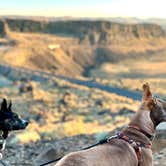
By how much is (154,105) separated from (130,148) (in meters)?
0.60

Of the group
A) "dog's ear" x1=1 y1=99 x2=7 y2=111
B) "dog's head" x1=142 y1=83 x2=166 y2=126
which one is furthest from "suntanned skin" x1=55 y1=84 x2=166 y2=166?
"dog's ear" x1=1 y1=99 x2=7 y2=111

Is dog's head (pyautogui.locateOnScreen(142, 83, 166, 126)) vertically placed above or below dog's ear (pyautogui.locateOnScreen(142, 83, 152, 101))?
below

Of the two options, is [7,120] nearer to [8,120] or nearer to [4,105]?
[8,120]

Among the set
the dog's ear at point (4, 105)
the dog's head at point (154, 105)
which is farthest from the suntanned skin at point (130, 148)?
the dog's ear at point (4, 105)

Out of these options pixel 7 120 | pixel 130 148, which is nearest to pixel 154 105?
pixel 130 148

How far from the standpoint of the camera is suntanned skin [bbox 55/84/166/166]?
5.60 metres

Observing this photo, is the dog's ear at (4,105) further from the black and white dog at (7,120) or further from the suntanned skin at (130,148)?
the suntanned skin at (130,148)

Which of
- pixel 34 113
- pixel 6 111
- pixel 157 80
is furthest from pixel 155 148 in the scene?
pixel 157 80

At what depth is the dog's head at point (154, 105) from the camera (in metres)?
6.23

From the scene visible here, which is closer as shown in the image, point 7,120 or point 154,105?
point 154,105

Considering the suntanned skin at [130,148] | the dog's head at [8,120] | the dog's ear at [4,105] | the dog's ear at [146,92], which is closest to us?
the suntanned skin at [130,148]

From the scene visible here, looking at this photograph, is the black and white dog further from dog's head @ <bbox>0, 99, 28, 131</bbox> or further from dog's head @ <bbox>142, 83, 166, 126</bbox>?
dog's head @ <bbox>142, 83, 166, 126</bbox>

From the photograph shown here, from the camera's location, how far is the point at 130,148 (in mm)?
6051

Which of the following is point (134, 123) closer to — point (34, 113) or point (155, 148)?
point (155, 148)
